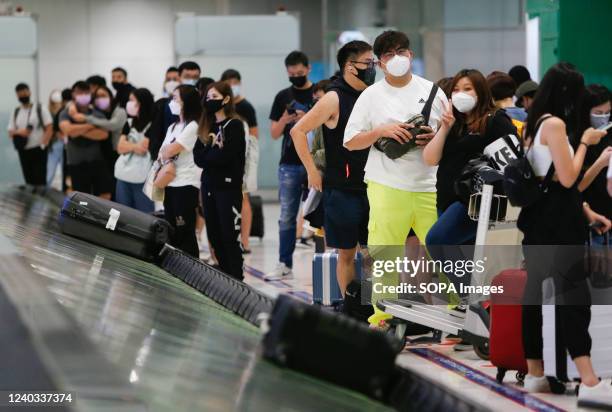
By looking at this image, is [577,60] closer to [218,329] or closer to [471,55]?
[471,55]

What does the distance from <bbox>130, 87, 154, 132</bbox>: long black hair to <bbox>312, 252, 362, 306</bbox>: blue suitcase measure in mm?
3374

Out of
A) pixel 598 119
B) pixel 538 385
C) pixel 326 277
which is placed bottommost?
pixel 538 385

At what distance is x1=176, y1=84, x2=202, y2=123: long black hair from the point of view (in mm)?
8461

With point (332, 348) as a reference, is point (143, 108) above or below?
above

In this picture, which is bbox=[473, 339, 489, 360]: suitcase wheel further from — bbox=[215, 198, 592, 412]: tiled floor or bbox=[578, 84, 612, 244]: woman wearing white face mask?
bbox=[578, 84, 612, 244]: woman wearing white face mask

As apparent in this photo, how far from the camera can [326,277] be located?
7.55 m

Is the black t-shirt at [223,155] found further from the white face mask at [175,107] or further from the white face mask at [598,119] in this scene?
the white face mask at [598,119]

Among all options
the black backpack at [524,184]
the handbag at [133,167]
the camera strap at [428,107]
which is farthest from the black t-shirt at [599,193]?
the handbag at [133,167]

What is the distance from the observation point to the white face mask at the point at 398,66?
628 cm

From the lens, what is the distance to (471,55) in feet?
55.8

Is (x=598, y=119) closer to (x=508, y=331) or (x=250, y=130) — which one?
(x=508, y=331)

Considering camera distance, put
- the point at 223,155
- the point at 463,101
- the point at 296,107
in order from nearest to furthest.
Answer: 1. the point at 463,101
2. the point at 223,155
3. the point at 296,107

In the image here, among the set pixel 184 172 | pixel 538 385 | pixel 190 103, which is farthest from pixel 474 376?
pixel 190 103

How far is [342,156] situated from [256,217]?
5995 mm
